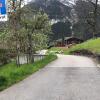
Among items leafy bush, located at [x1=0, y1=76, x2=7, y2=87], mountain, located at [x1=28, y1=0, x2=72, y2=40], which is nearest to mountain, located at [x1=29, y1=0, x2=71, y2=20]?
mountain, located at [x1=28, y1=0, x2=72, y2=40]

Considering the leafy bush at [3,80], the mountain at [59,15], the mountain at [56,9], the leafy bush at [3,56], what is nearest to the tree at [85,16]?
the mountain at [59,15]

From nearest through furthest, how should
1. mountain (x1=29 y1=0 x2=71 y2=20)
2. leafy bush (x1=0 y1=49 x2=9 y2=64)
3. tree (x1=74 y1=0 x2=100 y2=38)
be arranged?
leafy bush (x1=0 y1=49 x2=9 y2=64) < tree (x1=74 y1=0 x2=100 y2=38) < mountain (x1=29 y1=0 x2=71 y2=20)

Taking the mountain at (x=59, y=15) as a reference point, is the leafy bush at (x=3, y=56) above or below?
below

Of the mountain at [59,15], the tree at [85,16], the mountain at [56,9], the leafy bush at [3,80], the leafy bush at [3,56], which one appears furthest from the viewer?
the mountain at [59,15]

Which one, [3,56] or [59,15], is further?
[59,15]

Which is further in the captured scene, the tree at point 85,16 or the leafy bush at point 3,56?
the tree at point 85,16

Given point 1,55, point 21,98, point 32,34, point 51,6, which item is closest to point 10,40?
point 32,34

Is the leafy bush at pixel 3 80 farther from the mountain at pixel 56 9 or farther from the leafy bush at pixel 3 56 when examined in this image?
the mountain at pixel 56 9

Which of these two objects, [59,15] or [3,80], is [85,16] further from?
[3,80]

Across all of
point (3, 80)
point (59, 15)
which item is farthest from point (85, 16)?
point (3, 80)

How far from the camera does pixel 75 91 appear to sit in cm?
1480

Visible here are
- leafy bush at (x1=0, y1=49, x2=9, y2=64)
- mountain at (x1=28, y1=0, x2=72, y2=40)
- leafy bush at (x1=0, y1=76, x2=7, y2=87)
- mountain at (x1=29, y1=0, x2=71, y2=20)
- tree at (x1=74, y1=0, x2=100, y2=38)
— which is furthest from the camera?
mountain at (x1=28, y1=0, x2=72, y2=40)

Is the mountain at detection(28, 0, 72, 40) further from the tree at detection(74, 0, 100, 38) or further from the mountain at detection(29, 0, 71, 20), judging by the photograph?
the tree at detection(74, 0, 100, 38)

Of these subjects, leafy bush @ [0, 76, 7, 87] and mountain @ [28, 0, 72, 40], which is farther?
mountain @ [28, 0, 72, 40]
